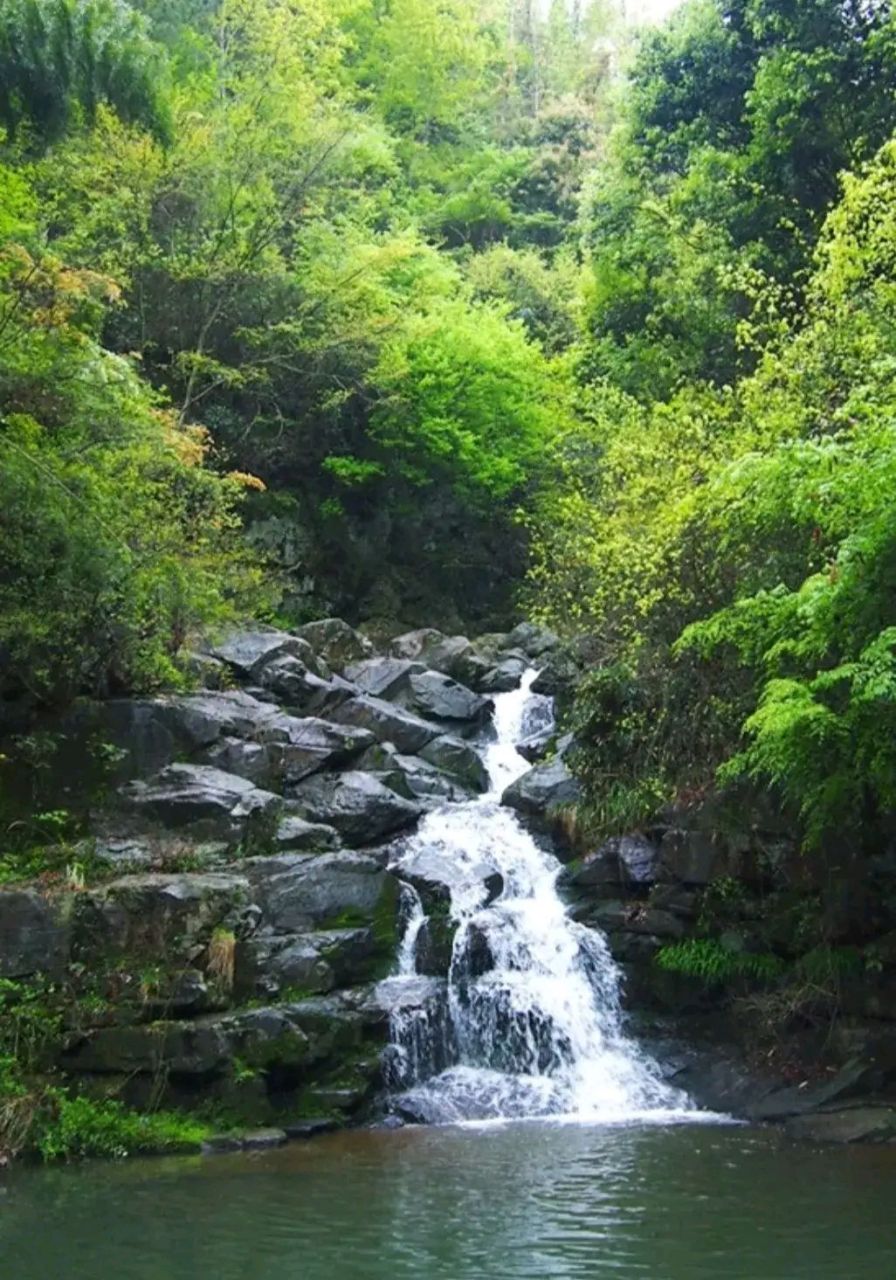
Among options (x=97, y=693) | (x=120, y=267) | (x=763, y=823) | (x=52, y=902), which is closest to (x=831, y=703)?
(x=763, y=823)

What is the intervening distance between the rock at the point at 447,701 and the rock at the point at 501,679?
1111 millimetres

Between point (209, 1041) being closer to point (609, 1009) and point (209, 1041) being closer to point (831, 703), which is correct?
point (609, 1009)

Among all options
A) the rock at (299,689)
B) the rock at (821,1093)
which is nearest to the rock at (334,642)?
the rock at (299,689)

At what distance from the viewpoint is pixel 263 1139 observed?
11.5 meters

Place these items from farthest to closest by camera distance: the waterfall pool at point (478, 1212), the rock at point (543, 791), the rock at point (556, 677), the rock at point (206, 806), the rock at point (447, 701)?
the rock at point (556, 677), the rock at point (447, 701), the rock at point (543, 791), the rock at point (206, 806), the waterfall pool at point (478, 1212)

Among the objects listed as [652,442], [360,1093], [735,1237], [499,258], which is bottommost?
[735,1237]

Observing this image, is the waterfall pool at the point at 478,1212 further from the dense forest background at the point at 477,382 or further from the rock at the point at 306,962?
the dense forest background at the point at 477,382

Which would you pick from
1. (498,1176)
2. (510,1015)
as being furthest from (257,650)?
(498,1176)

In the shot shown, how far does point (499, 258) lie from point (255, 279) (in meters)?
11.5

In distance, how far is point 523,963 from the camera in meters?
14.2

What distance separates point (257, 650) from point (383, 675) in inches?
101

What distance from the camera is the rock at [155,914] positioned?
41.8 ft

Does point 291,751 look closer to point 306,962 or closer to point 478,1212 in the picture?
point 306,962

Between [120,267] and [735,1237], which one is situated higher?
[120,267]
